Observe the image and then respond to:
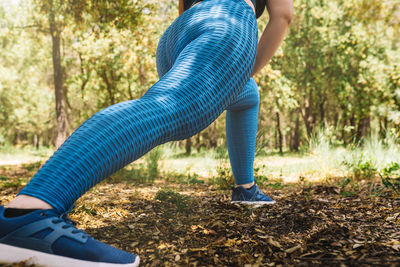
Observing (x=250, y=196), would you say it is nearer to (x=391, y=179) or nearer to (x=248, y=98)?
(x=248, y=98)

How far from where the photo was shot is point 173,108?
3.58 ft

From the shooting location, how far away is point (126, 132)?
1006 mm

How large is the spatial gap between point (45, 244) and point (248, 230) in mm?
974

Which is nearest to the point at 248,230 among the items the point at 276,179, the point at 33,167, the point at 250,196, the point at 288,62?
the point at 250,196

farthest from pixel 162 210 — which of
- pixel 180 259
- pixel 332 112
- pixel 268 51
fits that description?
pixel 332 112

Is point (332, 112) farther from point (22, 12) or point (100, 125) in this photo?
point (100, 125)

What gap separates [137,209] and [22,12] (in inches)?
567

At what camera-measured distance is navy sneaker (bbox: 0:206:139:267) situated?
2.87 ft

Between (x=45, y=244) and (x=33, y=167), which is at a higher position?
(x=45, y=244)

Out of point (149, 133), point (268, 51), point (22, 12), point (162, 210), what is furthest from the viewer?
point (22, 12)

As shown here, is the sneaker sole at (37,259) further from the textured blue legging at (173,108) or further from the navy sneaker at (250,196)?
the navy sneaker at (250,196)

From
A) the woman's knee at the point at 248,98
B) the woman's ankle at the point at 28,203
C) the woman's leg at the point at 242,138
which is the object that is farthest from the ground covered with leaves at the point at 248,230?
the woman's knee at the point at 248,98

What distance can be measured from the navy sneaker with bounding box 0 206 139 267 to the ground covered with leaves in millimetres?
271

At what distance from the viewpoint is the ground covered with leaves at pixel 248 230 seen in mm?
1135
